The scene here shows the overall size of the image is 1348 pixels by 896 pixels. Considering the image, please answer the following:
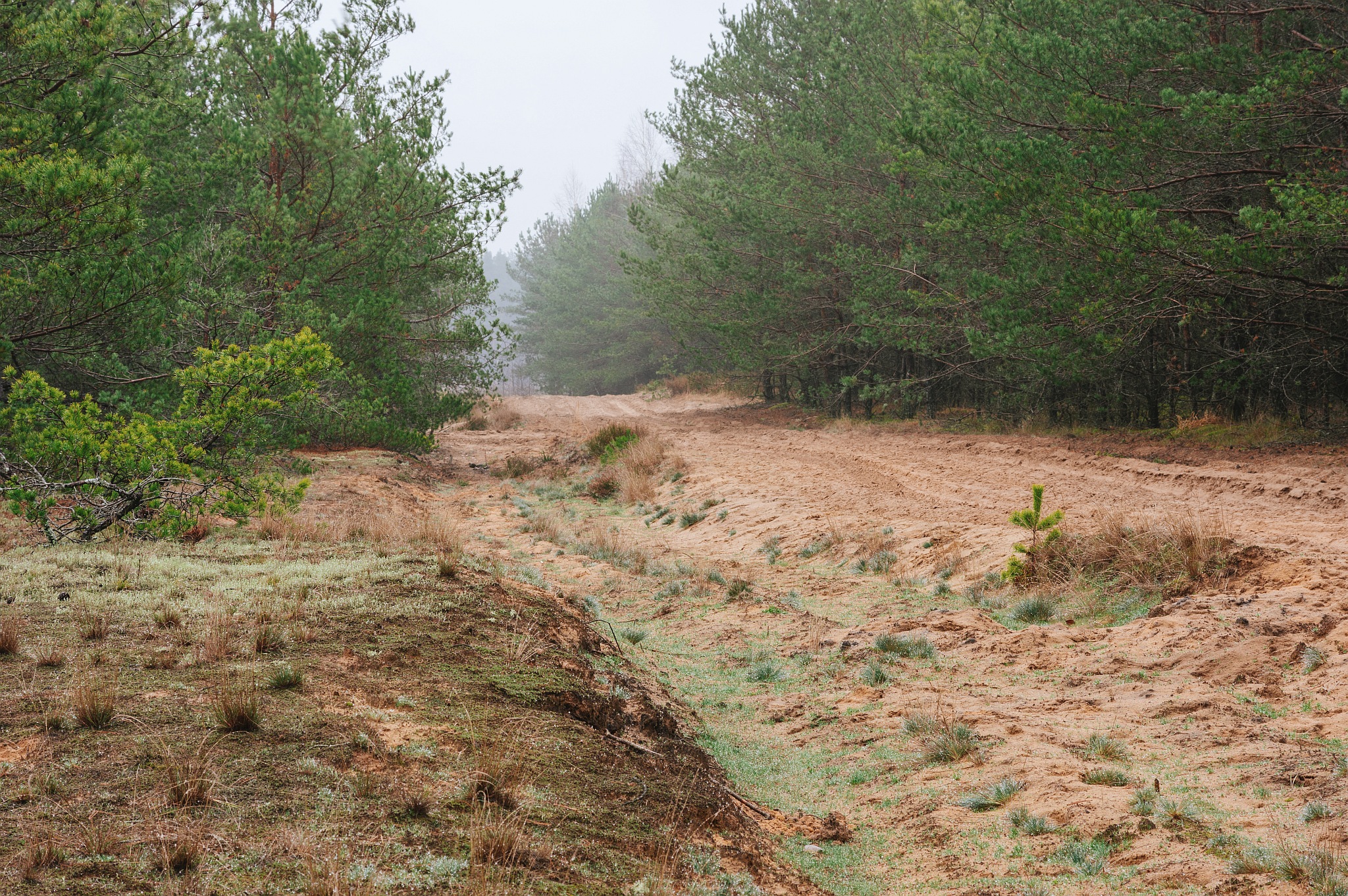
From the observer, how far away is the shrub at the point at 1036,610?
7078 mm

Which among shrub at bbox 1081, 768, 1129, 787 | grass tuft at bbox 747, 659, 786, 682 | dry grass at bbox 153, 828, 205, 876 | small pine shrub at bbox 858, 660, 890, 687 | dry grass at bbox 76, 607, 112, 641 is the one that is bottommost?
grass tuft at bbox 747, 659, 786, 682

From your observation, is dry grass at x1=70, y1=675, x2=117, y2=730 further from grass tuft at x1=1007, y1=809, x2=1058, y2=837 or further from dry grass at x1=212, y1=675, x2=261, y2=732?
grass tuft at x1=1007, y1=809, x2=1058, y2=837

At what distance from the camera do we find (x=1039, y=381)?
18.3m

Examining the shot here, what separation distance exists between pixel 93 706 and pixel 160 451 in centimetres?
442

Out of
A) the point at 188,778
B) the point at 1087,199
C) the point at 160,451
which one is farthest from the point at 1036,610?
the point at 1087,199

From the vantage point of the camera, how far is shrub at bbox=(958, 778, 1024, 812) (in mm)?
4023

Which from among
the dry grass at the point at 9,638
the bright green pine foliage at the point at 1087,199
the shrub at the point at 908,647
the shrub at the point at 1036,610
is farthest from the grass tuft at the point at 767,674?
the bright green pine foliage at the point at 1087,199

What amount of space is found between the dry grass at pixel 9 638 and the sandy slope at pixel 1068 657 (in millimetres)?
3781

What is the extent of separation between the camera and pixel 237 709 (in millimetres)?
3078

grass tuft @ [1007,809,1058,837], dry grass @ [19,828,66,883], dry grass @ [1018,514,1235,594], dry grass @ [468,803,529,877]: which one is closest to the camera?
dry grass @ [19,828,66,883]

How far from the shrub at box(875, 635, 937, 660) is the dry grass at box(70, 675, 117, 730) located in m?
5.16

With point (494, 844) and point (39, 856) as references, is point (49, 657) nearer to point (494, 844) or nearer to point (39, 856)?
point (39, 856)

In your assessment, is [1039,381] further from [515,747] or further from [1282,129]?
[515,747]

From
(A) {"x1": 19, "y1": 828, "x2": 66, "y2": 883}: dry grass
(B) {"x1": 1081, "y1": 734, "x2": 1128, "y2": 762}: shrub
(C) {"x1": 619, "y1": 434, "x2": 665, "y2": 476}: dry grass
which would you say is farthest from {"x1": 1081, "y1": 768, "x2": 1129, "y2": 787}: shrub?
(C) {"x1": 619, "y1": 434, "x2": 665, "y2": 476}: dry grass
